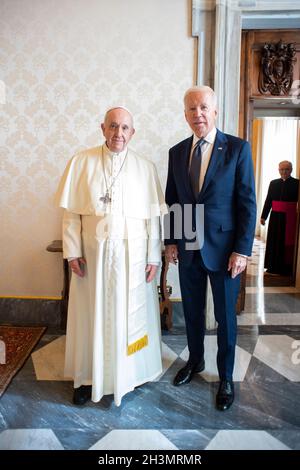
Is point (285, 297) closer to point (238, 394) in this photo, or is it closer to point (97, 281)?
point (238, 394)

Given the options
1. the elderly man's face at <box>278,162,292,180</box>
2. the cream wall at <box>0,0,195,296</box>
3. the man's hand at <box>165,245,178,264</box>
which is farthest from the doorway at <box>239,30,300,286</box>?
the man's hand at <box>165,245,178,264</box>

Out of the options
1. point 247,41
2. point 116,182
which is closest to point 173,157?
point 116,182

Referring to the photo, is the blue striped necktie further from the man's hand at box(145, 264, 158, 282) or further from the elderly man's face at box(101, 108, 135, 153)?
the man's hand at box(145, 264, 158, 282)

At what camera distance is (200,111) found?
2.15 meters

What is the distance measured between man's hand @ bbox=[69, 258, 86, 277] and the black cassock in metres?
3.45

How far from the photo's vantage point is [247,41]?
3451mm

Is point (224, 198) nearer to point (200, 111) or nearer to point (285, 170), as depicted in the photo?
point (200, 111)

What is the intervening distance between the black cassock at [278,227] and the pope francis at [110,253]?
3.05 metres

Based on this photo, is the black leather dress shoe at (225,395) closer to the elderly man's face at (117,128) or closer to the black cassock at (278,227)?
the elderly man's face at (117,128)

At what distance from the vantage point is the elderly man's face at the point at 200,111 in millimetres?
2131

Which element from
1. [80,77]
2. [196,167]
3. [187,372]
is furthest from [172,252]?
[80,77]

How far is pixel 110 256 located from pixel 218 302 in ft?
2.39

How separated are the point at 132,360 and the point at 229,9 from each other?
2.83m

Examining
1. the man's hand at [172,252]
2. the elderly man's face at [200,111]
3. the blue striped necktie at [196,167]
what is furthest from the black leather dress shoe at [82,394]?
the elderly man's face at [200,111]
